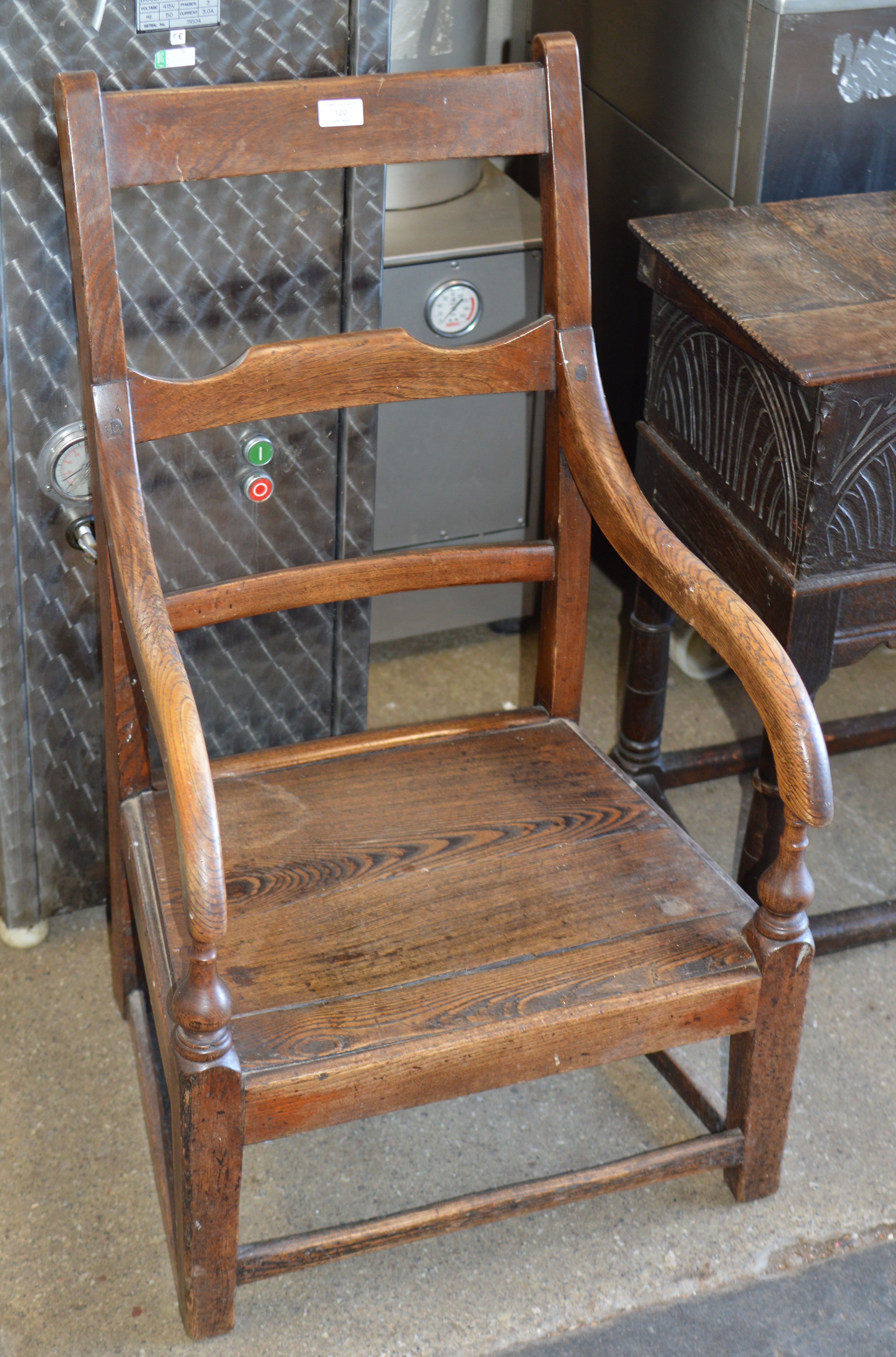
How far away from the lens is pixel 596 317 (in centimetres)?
251

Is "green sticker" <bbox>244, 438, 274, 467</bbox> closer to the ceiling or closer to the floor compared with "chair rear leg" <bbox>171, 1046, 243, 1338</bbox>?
closer to the ceiling

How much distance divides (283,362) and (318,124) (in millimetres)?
224

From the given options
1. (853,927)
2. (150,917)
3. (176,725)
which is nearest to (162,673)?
(176,725)

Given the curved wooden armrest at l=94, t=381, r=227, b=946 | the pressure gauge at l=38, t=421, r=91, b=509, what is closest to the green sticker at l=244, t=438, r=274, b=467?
the pressure gauge at l=38, t=421, r=91, b=509

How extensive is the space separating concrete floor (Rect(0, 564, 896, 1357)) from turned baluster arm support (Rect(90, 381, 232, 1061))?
1.56 feet

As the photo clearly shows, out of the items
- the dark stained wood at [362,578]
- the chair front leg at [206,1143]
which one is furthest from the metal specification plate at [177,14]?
the chair front leg at [206,1143]

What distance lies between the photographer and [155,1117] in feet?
5.13

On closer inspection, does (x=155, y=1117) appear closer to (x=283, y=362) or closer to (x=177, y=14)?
(x=283, y=362)

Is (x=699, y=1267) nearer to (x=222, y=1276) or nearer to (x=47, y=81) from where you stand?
(x=222, y=1276)

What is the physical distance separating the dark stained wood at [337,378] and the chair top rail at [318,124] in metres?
0.17

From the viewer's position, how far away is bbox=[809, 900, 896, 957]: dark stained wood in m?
1.90

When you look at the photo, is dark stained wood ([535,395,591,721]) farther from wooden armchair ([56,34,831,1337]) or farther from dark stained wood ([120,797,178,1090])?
dark stained wood ([120,797,178,1090])

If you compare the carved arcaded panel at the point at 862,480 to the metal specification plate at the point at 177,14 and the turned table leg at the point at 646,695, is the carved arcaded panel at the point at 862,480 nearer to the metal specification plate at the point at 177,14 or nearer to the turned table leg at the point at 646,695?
the turned table leg at the point at 646,695

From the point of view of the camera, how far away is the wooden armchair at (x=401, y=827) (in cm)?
124
